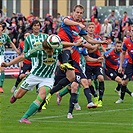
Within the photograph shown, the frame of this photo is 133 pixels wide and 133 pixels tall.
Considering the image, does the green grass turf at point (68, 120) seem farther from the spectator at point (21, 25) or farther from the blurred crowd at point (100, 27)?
the spectator at point (21, 25)

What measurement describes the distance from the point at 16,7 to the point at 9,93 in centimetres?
2701

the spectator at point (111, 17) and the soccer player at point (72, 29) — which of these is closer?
the soccer player at point (72, 29)

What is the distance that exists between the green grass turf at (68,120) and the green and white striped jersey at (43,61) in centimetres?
97

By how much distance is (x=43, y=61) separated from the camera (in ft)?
44.8

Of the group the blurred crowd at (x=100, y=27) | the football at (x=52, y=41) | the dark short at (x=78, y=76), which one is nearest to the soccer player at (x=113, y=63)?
the dark short at (x=78, y=76)

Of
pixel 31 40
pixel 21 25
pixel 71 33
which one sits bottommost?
pixel 21 25

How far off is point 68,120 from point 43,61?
1.39m

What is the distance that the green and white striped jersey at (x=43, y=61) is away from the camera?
530 inches

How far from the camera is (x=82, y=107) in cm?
1730

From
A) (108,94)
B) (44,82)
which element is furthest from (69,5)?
(44,82)

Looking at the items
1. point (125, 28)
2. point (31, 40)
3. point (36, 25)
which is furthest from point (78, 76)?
point (125, 28)

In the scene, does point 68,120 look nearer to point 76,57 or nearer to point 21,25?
point 76,57

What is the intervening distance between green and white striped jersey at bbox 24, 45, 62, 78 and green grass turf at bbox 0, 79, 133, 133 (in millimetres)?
970

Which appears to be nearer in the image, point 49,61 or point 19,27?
point 49,61
